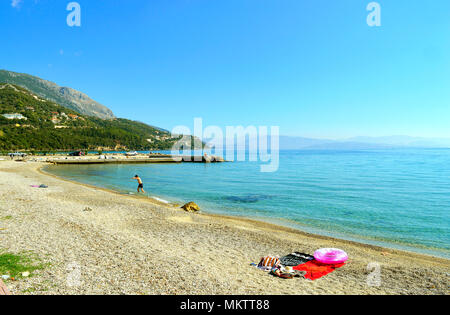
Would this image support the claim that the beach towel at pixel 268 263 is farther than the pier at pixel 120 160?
No

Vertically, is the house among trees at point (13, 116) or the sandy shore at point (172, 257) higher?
the house among trees at point (13, 116)

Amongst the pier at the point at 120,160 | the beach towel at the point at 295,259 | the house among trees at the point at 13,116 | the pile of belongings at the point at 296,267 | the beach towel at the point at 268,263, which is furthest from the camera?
the house among trees at the point at 13,116

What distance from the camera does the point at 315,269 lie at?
367 inches

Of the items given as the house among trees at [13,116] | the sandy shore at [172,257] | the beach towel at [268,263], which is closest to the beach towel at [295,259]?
the beach towel at [268,263]

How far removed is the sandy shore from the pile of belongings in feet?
0.90

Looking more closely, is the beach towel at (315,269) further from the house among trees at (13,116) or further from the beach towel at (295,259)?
the house among trees at (13,116)

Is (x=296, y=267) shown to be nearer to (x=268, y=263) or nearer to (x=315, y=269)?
(x=315, y=269)

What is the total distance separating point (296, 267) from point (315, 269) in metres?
0.67

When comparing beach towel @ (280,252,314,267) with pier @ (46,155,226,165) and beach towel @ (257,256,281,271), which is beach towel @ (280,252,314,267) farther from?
pier @ (46,155,226,165)

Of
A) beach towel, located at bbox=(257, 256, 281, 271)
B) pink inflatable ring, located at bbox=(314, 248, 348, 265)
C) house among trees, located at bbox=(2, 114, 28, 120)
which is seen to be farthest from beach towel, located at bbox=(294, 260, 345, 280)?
house among trees, located at bbox=(2, 114, 28, 120)

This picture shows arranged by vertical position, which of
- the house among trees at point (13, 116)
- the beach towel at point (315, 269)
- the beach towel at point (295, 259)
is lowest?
the beach towel at point (295, 259)

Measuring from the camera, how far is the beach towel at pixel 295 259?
9977 millimetres

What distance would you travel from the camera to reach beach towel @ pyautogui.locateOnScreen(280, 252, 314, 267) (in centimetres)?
998

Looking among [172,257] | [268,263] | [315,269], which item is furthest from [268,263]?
[172,257]
